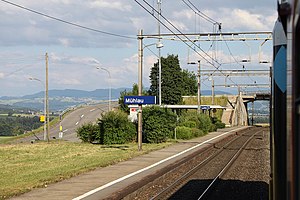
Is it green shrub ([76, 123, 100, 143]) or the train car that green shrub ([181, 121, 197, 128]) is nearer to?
green shrub ([76, 123, 100, 143])

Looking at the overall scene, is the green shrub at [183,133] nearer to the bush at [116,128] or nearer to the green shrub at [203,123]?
the bush at [116,128]

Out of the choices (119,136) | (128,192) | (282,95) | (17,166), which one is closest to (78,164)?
(17,166)

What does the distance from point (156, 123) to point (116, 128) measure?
10.1 feet

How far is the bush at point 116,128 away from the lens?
41.0m

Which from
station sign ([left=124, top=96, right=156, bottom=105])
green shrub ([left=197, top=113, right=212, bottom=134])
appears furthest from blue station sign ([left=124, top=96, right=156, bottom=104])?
green shrub ([left=197, top=113, right=212, bottom=134])

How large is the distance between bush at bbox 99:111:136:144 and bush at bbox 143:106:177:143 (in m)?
1.18

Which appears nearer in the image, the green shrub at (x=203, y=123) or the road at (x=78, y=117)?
the green shrub at (x=203, y=123)

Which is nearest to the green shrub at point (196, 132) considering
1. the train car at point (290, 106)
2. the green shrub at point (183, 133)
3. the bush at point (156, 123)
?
the green shrub at point (183, 133)

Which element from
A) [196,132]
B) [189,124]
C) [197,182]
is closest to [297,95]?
[197,182]

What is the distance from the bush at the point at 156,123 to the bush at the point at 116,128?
118cm

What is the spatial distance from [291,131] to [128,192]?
12822 mm

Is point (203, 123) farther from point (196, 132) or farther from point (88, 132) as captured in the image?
point (88, 132)

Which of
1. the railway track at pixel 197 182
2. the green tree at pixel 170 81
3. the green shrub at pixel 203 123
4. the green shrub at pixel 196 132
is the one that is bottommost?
the railway track at pixel 197 182

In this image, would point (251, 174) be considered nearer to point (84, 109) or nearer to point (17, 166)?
point (17, 166)
